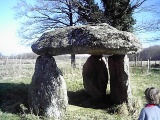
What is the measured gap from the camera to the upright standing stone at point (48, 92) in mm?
9367

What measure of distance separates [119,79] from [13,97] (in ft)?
12.1

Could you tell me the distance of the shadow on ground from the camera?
1001 cm

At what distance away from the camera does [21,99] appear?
10680 mm

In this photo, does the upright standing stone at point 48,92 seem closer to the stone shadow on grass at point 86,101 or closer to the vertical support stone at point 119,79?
the stone shadow on grass at point 86,101

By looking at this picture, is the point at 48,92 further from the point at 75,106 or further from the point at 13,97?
the point at 13,97

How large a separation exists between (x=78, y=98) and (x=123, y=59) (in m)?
2.30

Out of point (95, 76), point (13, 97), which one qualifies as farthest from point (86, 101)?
point (13, 97)

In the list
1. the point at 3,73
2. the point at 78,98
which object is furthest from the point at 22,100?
the point at 3,73

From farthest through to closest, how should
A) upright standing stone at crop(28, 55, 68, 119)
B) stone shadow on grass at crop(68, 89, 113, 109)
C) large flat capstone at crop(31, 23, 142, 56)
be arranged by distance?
stone shadow on grass at crop(68, 89, 113, 109), upright standing stone at crop(28, 55, 68, 119), large flat capstone at crop(31, 23, 142, 56)

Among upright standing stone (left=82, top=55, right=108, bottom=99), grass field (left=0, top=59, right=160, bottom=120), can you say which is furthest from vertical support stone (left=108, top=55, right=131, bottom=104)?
upright standing stone (left=82, top=55, right=108, bottom=99)

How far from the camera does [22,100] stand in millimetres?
10500

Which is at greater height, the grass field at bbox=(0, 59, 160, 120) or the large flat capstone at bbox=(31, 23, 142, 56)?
the large flat capstone at bbox=(31, 23, 142, 56)

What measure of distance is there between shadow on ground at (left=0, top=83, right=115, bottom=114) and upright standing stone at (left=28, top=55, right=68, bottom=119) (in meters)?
0.57

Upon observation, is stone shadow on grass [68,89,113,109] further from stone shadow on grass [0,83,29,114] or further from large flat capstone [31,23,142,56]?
large flat capstone [31,23,142,56]
